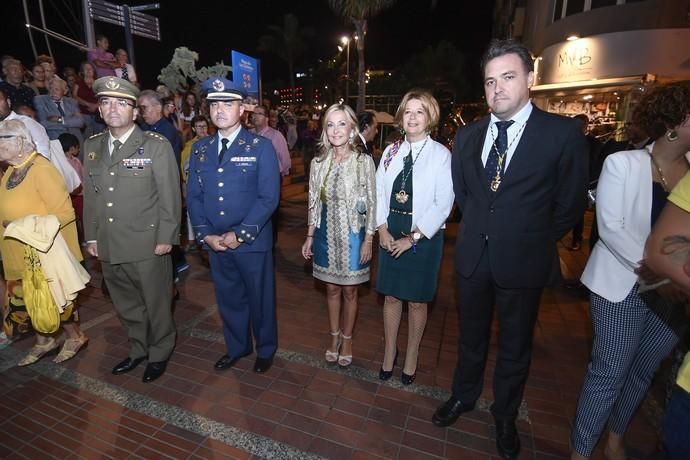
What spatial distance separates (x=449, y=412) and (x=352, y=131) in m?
2.09

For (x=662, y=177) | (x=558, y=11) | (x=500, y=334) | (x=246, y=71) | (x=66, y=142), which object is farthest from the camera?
(x=558, y=11)

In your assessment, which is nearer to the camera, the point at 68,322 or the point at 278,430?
the point at 278,430

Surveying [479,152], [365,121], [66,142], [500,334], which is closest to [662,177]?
[479,152]

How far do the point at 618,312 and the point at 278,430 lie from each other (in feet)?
6.95

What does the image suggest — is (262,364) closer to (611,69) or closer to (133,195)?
(133,195)

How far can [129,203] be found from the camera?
285cm

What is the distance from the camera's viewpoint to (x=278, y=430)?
2.55 metres

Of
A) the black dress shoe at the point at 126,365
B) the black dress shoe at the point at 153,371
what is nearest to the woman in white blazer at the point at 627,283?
the black dress shoe at the point at 153,371

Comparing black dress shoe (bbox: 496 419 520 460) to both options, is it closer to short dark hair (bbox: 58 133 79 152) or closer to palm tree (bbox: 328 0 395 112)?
short dark hair (bbox: 58 133 79 152)

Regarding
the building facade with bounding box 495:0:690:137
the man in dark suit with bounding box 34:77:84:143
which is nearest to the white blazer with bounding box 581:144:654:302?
the man in dark suit with bounding box 34:77:84:143

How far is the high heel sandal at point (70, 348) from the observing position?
3.33 m

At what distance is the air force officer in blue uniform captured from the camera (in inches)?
112

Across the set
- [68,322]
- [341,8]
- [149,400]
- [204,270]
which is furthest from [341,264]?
[341,8]

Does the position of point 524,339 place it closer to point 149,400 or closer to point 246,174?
point 246,174
